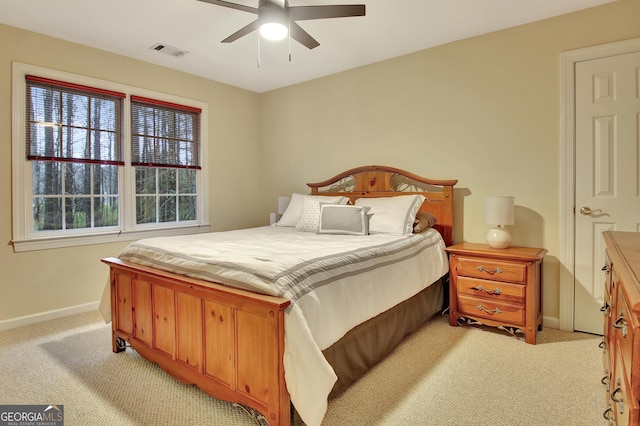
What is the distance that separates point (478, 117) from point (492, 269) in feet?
4.59

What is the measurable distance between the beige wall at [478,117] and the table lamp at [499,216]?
0.28 meters

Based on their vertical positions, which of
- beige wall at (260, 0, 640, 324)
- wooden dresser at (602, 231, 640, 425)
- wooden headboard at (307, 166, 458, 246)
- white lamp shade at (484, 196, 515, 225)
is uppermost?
beige wall at (260, 0, 640, 324)

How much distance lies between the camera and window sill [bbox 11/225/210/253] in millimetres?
3174

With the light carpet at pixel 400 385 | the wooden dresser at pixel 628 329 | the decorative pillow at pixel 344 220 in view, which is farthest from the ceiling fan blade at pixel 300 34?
the light carpet at pixel 400 385

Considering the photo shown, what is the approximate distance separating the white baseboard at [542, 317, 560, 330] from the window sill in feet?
12.1

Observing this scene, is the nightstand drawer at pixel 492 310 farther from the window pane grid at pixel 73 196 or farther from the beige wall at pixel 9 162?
the window pane grid at pixel 73 196

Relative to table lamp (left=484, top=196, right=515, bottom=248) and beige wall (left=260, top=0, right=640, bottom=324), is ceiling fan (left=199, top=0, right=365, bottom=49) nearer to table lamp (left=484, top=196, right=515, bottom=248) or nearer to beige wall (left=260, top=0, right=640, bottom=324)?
beige wall (left=260, top=0, right=640, bottom=324)

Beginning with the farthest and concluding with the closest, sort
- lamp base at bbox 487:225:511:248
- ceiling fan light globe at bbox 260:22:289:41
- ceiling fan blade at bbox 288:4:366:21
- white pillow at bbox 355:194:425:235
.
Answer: white pillow at bbox 355:194:425:235 → lamp base at bbox 487:225:511:248 → ceiling fan light globe at bbox 260:22:289:41 → ceiling fan blade at bbox 288:4:366:21

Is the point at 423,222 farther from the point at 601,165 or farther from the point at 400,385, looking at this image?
the point at 400,385

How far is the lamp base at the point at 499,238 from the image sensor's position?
2.98 meters

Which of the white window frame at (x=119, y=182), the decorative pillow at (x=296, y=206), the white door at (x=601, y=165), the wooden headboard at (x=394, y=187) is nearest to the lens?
the white door at (x=601, y=165)

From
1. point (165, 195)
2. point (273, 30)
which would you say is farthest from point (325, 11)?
point (165, 195)

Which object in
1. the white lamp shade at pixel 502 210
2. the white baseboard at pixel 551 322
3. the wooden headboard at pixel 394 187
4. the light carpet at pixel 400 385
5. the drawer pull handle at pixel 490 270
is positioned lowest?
the light carpet at pixel 400 385

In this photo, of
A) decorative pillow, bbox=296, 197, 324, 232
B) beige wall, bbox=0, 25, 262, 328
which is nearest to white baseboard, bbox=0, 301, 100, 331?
beige wall, bbox=0, 25, 262, 328
